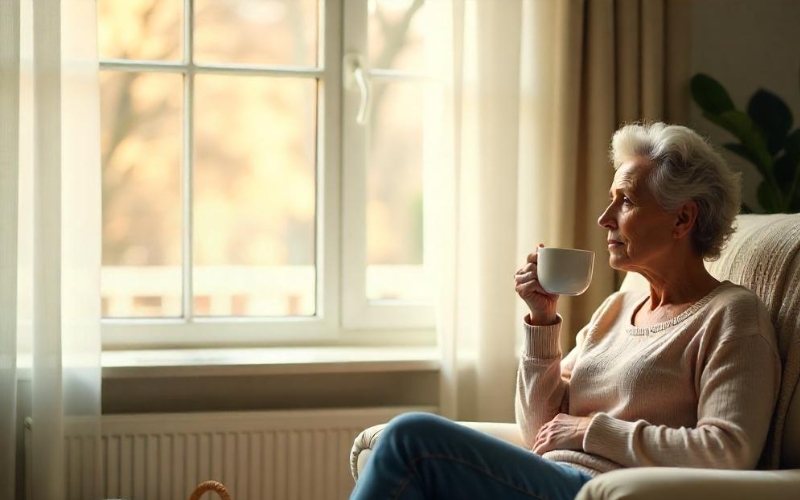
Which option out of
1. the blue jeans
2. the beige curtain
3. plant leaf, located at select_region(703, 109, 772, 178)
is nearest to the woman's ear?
the blue jeans

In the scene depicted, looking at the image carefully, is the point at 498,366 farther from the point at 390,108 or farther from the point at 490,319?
the point at 390,108

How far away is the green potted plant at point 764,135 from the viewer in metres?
2.53

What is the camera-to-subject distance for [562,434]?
1835mm

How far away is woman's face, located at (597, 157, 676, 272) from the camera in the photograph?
1.83m

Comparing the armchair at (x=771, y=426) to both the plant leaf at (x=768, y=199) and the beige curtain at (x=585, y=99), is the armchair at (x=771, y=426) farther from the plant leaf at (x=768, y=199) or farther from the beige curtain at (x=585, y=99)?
the plant leaf at (x=768, y=199)

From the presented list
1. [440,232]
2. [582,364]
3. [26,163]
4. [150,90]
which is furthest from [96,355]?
[582,364]

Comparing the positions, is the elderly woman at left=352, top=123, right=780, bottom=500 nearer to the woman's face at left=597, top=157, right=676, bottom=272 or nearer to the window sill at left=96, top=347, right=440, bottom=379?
the woman's face at left=597, top=157, right=676, bottom=272

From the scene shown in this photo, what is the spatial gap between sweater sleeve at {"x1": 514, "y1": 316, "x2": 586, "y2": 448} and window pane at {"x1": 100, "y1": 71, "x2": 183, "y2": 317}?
1142 mm

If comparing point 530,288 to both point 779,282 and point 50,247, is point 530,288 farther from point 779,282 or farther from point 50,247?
point 50,247

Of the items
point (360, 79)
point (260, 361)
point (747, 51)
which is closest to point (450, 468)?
point (260, 361)

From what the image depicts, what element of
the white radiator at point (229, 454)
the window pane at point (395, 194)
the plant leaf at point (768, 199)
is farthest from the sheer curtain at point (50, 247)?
the plant leaf at point (768, 199)

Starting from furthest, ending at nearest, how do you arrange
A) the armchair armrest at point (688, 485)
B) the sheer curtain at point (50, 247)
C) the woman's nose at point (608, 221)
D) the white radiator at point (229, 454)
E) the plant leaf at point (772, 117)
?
the plant leaf at point (772, 117)
the white radiator at point (229, 454)
the sheer curtain at point (50, 247)
the woman's nose at point (608, 221)
the armchair armrest at point (688, 485)

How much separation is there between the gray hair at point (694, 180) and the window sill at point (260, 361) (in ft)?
3.03

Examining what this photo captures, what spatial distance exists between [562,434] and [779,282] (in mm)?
508
